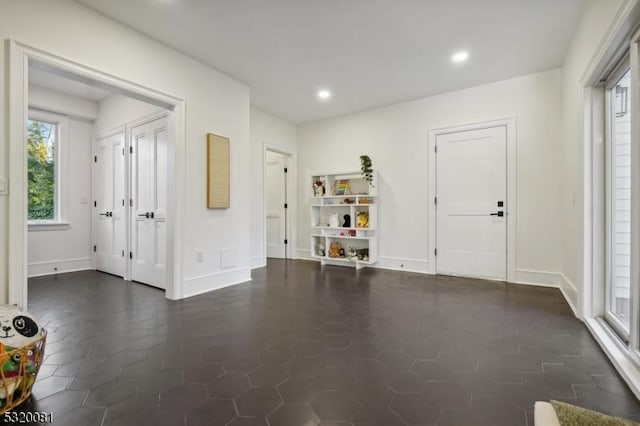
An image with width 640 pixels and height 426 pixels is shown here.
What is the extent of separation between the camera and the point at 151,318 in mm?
2732

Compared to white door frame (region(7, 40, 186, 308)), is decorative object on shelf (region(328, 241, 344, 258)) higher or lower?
lower

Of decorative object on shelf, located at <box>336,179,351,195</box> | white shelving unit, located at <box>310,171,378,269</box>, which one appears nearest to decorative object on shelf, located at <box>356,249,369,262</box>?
white shelving unit, located at <box>310,171,378,269</box>

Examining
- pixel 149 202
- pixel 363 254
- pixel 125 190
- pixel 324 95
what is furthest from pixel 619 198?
pixel 125 190

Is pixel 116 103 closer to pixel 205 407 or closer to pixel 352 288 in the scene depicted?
pixel 352 288

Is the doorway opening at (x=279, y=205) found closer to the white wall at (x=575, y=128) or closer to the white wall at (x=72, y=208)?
the white wall at (x=72, y=208)

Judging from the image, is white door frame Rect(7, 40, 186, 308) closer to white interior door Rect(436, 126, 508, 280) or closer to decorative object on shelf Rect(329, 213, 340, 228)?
decorative object on shelf Rect(329, 213, 340, 228)

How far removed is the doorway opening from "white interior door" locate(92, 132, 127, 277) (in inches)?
97.2

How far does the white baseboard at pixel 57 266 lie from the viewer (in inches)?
174

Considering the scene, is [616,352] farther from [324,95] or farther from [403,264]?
[324,95]

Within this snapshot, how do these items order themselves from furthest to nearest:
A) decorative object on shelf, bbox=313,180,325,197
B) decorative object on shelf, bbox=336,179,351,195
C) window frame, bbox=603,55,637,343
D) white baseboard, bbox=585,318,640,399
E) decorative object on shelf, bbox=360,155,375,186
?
decorative object on shelf, bbox=313,180,325,197
decorative object on shelf, bbox=336,179,351,195
decorative object on shelf, bbox=360,155,375,186
window frame, bbox=603,55,637,343
white baseboard, bbox=585,318,640,399

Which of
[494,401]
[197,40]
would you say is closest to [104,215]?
[197,40]

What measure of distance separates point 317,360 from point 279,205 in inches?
175

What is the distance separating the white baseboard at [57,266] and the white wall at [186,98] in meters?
2.84

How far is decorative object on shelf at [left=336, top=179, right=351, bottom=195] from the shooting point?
5336 millimetres
